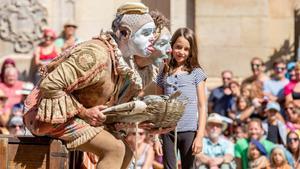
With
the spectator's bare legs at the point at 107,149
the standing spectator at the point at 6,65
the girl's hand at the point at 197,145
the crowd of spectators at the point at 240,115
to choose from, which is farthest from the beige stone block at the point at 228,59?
the spectator's bare legs at the point at 107,149

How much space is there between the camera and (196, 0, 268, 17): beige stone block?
1627 centimetres

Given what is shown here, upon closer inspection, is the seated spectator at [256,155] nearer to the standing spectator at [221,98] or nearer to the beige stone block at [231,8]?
the standing spectator at [221,98]

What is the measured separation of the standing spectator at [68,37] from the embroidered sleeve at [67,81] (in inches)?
273

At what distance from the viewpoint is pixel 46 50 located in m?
15.4

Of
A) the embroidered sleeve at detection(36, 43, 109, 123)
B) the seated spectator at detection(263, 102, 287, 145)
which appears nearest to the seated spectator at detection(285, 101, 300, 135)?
the seated spectator at detection(263, 102, 287, 145)

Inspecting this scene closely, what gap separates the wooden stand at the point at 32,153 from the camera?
8.68 meters

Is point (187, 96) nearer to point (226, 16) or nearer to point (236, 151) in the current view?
point (236, 151)

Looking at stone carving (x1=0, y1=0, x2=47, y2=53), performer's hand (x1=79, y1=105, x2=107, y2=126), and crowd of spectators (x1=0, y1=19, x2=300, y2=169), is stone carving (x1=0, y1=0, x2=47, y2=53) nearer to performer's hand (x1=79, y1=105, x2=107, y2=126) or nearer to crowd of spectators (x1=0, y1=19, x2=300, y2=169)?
crowd of spectators (x1=0, y1=19, x2=300, y2=169)

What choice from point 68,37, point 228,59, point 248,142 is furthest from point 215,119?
point 68,37

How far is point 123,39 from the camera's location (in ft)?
28.9

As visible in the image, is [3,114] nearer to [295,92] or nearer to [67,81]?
[295,92]

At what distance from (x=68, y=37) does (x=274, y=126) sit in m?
3.22

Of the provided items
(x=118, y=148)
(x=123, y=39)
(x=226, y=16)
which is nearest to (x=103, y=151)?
(x=118, y=148)

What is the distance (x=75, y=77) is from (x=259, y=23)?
8094 millimetres
